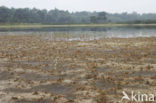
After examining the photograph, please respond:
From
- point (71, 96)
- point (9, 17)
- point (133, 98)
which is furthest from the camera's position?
point (9, 17)

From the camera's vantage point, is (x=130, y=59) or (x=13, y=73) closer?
(x=13, y=73)

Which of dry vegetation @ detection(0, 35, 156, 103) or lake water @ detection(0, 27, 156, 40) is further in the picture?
lake water @ detection(0, 27, 156, 40)

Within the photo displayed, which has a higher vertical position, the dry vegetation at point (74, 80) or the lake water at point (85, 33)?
the lake water at point (85, 33)

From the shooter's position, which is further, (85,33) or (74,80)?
(85,33)

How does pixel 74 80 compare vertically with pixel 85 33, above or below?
below

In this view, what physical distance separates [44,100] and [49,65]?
4888 millimetres

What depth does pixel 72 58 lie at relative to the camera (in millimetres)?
13172

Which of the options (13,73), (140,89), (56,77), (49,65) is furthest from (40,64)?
(140,89)

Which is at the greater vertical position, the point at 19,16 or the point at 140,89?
the point at 19,16

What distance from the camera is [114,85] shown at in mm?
7727

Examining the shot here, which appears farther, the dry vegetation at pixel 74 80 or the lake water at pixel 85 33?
the lake water at pixel 85 33

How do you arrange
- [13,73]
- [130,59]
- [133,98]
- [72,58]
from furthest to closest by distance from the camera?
[72,58], [130,59], [13,73], [133,98]

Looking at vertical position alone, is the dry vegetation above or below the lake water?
below

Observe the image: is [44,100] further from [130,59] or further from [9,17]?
[9,17]
